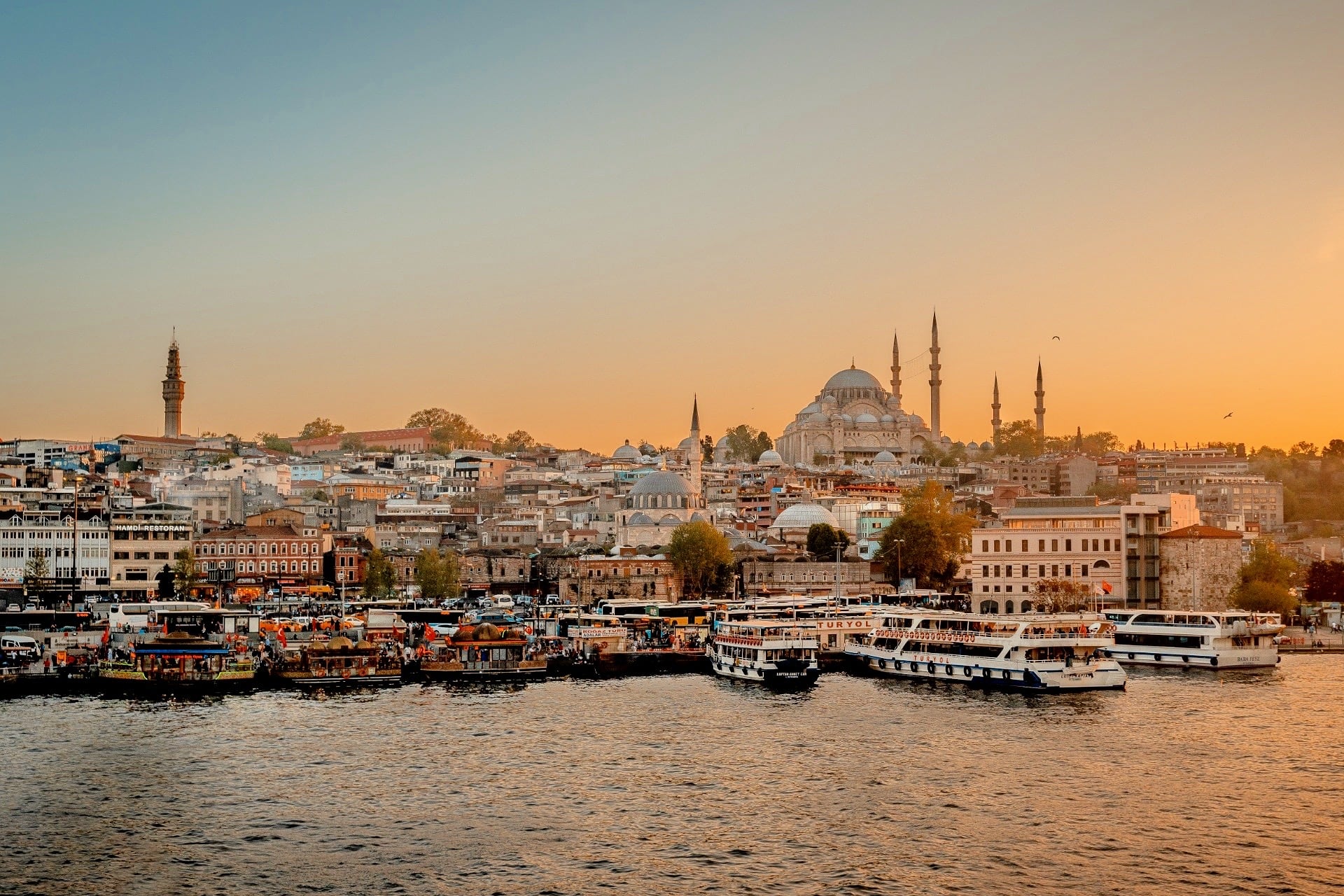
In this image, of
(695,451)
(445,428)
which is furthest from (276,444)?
(695,451)

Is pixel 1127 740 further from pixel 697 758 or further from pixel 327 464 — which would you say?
pixel 327 464

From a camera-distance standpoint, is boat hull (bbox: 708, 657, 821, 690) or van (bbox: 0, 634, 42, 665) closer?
boat hull (bbox: 708, 657, 821, 690)

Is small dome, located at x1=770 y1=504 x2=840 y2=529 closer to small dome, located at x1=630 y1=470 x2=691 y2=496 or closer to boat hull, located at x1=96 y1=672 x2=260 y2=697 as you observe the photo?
small dome, located at x1=630 y1=470 x2=691 y2=496

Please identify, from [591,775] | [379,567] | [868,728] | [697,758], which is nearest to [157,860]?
[591,775]

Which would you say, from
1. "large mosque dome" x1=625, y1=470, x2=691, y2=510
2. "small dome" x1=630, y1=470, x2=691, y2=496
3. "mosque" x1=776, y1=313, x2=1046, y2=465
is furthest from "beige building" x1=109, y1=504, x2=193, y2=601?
"mosque" x1=776, y1=313, x2=1046, y2=465

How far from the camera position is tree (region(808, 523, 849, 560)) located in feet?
238

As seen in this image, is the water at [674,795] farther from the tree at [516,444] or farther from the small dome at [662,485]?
the tree at [516,444]

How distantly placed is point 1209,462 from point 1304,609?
213ft

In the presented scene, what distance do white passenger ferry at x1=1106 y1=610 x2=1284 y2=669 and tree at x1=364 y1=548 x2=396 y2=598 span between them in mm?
32710

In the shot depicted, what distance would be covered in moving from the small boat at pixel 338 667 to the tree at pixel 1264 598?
29858 mm

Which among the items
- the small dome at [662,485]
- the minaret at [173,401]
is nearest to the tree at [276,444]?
the minaret at [173,401]

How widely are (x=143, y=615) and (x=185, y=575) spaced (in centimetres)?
1030

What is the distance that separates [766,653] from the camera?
133 ft

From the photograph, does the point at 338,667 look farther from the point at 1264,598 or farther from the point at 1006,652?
the point at 1264,598
